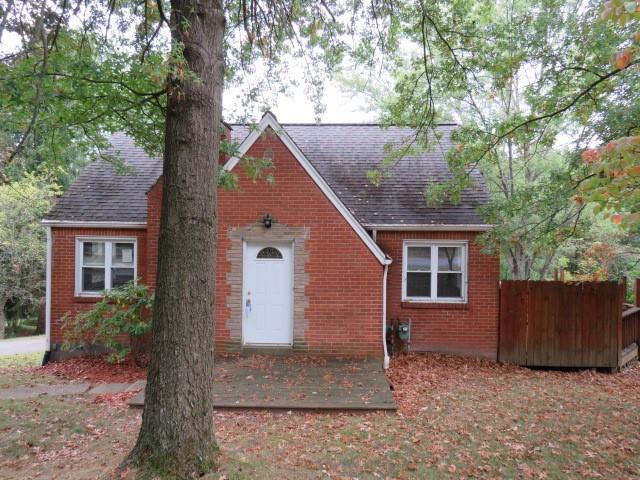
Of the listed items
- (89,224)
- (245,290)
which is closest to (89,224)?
(89,224)

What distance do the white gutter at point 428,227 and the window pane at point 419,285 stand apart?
1.17 metres

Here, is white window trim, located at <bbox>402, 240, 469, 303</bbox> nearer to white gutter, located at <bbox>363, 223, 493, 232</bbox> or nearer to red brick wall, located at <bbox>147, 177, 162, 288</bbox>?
white gutter, located at <bbox>363, 223, 493, 232</bbox>

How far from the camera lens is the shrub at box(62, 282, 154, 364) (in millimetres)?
8867

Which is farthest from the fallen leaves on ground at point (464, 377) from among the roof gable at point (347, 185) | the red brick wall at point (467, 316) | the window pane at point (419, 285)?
the roof gable at point (347, 185)

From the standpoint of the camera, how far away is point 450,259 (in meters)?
10.6

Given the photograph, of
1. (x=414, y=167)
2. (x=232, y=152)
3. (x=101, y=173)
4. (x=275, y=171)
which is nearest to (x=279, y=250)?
(x=275, y=171)

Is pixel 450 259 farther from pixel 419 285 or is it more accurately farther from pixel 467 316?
pixel 467 316

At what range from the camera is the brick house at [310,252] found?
927cm

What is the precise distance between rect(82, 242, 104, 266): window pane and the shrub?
1595mm

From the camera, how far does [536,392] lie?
7629 mm

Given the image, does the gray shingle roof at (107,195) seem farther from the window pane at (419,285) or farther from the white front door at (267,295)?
the window pane at (419,285)

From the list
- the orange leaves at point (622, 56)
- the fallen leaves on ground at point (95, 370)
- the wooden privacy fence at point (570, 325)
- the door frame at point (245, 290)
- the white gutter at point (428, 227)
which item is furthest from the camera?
the white gutter at point (428, 227)

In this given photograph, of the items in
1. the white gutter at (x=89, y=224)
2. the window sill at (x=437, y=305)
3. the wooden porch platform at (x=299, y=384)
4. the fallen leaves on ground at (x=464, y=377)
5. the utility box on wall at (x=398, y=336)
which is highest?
the white gutter at (x=89, y=224)

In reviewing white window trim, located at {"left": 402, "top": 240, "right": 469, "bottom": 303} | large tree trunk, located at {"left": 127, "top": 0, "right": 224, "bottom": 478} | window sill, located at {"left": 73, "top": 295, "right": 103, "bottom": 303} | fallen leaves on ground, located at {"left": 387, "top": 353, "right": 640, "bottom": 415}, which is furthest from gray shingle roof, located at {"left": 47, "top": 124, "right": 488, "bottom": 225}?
large tree trunk, located at {"left": 127, "top": 0, "right": 224, "bottom": 478}
